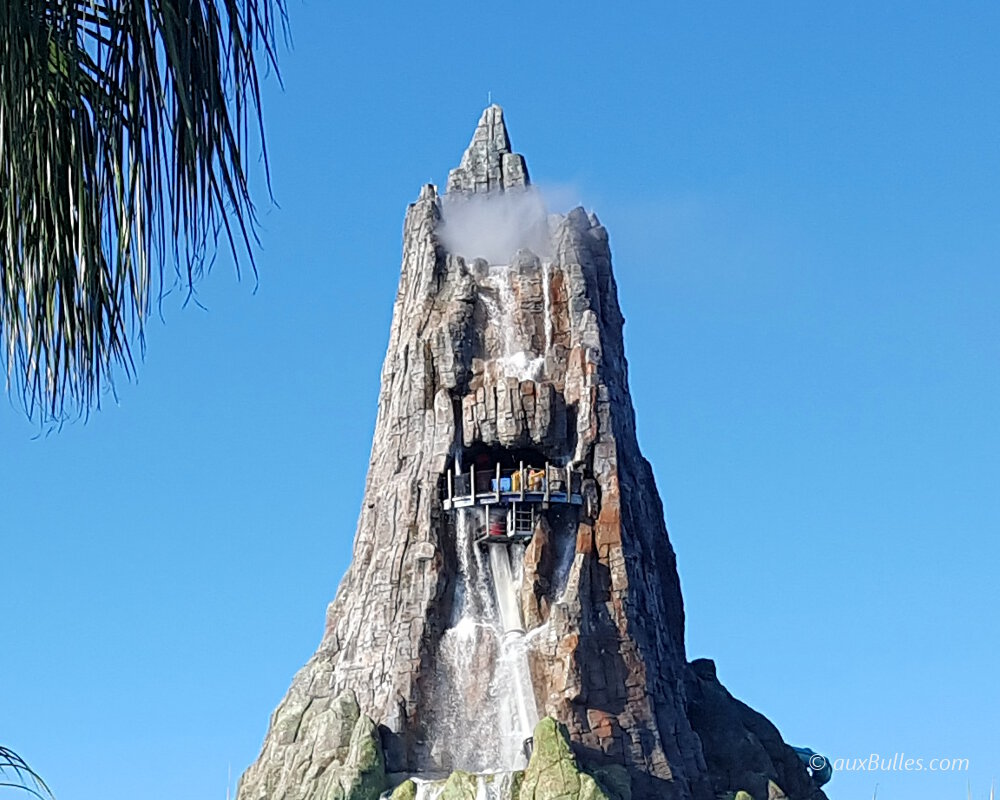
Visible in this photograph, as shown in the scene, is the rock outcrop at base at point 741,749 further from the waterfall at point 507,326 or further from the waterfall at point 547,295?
the waterfall at point 547,295

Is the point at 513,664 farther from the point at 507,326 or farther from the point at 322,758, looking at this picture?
the point at 507,326

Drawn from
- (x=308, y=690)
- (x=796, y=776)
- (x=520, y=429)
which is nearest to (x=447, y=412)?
(x=520, y=429)

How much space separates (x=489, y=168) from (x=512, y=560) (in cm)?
2098

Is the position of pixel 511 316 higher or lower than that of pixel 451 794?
higher

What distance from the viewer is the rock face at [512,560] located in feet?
303

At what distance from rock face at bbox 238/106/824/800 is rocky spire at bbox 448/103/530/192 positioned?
12.5 feet

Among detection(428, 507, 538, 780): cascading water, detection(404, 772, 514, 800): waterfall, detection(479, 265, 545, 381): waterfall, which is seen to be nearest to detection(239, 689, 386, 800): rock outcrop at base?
detection(404, 772, 514, 800): waterfall

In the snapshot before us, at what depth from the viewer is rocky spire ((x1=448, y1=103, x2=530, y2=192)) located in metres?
106

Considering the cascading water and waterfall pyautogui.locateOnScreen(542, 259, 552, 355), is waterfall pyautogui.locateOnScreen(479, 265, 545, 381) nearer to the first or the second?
waterfall pyautogui.locateOnScreen(542, 259, 552, 355)

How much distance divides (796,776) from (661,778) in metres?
12.7

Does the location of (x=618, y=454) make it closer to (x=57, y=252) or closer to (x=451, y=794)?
(x=451, y=794)

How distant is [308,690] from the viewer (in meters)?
97.5

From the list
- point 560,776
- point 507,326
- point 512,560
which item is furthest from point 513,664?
point 507,326

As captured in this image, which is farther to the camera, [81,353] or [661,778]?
[661,778]
